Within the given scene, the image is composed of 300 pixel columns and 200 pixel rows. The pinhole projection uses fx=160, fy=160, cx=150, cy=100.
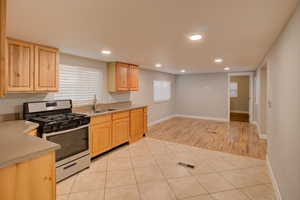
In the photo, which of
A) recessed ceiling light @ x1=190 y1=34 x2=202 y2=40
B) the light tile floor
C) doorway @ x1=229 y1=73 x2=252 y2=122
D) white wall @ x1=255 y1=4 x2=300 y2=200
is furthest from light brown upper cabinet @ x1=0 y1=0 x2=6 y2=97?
doorway @ x1=229 y1=73 x2=252 y2=122

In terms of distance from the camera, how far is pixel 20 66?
240 centimetres

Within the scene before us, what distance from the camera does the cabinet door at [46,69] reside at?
8.56 ft

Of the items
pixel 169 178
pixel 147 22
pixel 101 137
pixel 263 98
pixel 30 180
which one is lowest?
pixel 169 178

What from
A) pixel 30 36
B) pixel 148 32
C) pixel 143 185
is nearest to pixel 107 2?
pixel 148 32

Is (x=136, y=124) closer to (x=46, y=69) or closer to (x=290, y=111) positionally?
(x=46, y=69)

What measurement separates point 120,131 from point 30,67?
7.27 feet

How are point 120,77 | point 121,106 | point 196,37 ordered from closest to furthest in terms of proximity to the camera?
point 196,37, point 120,77, point 121,106

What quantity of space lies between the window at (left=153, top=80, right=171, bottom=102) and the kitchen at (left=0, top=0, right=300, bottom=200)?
1.76 meters

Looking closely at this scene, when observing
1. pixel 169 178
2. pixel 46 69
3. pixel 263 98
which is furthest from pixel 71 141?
pixel 263 98

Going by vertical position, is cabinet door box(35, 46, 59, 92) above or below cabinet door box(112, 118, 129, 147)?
above

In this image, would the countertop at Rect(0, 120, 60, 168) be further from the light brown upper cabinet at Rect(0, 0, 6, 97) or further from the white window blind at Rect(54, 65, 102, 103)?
the white window blind at Rect(54, 65, 102, 103)

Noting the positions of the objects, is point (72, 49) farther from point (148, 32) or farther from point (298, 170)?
point (298, 170)

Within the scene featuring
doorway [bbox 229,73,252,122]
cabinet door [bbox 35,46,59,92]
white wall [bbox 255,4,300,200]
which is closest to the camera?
white wall [bbox 255,4,300,200]

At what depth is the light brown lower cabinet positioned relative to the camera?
114cm
